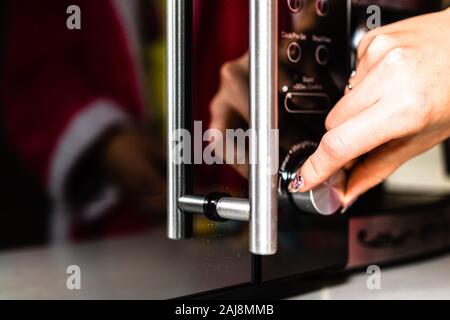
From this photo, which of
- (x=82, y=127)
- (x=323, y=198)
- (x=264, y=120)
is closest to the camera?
(x=264, y=120)

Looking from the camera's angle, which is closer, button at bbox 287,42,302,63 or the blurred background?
button at bbox 287,42,302,63

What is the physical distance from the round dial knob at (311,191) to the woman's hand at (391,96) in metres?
0.01

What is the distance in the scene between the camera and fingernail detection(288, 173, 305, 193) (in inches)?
20.0

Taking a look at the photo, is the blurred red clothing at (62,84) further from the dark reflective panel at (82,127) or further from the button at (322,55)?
the button at (322,55)

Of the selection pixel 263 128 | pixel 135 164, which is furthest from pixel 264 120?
pixel 135 164

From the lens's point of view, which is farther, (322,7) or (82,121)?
(82,121)

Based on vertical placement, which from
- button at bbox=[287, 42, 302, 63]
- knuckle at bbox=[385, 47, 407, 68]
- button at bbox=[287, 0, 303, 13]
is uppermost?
button at bbox=[287, 0, 303, 13]

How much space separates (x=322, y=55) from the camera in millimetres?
577

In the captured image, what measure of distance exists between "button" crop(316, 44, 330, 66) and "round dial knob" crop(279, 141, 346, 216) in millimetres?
85

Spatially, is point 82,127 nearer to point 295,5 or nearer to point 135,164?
point 135,164

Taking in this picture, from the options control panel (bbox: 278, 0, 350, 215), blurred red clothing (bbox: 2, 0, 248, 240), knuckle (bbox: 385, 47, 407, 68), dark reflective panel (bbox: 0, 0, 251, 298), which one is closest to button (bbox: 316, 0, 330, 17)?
control panel (bbox: 278, 0, 350, 215)

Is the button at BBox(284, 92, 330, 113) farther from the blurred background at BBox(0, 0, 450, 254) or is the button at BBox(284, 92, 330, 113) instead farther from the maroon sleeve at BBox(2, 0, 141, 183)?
the maroon sleeve at BBox(2, 0, 141, 183)

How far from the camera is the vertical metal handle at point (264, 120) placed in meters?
0.42

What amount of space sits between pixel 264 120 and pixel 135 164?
2.21 feet
